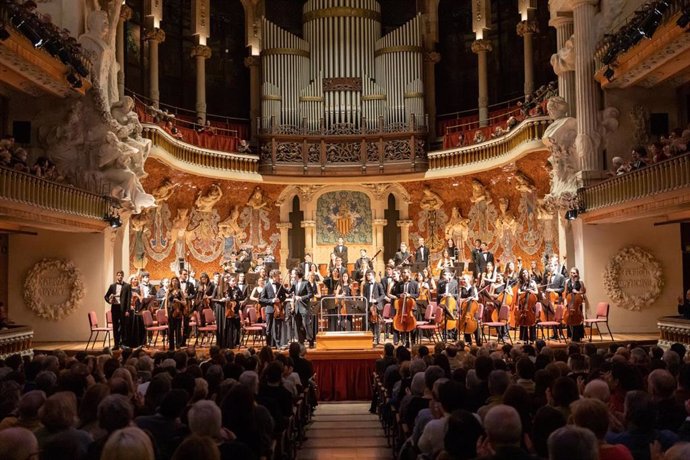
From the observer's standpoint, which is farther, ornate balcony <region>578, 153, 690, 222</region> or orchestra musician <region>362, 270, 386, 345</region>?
orchestra musician <region>362, 270, 386, 345</region>

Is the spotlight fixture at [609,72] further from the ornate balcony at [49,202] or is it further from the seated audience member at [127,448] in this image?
the seated audience member at [127,448]

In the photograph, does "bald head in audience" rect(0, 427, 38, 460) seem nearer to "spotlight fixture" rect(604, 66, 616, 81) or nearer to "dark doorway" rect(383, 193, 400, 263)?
"spotlight fixture" rect(604, 66, 616, 81)

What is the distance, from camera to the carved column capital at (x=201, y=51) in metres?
19.6

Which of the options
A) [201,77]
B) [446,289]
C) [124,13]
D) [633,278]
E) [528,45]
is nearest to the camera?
[446,289]

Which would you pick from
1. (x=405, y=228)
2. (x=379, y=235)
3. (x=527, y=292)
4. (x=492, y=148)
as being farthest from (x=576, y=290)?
(x=379, y=235)

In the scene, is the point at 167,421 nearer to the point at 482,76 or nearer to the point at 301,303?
the point at 301,303

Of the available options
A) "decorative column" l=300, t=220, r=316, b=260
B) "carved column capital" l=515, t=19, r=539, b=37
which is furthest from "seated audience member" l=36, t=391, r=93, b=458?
"carved column capital" l=515, t=19, r=539, b=37

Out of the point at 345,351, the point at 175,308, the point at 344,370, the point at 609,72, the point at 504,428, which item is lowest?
the point at 344,370

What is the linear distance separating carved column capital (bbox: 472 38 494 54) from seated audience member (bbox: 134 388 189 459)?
54.1 feet

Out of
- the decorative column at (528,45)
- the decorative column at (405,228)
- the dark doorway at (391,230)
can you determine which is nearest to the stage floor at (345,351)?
the decorative column at (405,228)

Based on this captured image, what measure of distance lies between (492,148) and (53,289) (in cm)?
969

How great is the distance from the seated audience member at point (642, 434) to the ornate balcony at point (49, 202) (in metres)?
9.12

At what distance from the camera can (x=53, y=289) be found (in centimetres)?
1444

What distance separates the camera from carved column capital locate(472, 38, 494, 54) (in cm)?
1950
